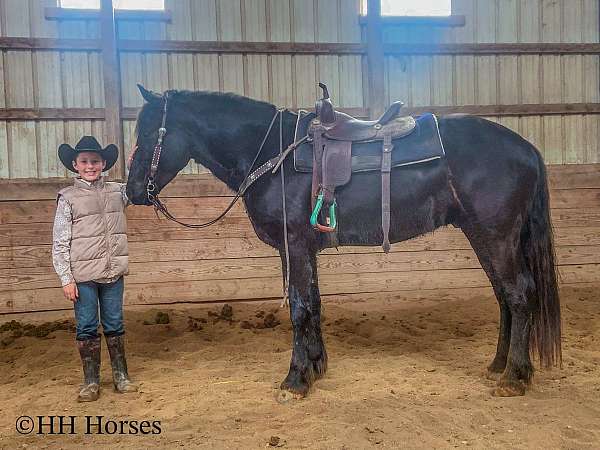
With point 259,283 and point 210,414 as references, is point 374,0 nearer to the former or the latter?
point 259,283

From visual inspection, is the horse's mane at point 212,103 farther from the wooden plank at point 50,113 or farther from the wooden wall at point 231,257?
the wooden plank at point 50,113

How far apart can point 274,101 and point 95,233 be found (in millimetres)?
2723

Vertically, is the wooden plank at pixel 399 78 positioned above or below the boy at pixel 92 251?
above

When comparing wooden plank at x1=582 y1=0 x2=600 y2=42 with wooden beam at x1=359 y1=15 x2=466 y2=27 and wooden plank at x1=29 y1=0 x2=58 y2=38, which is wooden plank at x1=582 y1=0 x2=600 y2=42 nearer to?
wooden beam at x1=359 y1=15 x2=466 y2=27

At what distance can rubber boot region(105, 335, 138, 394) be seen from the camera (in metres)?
2.90

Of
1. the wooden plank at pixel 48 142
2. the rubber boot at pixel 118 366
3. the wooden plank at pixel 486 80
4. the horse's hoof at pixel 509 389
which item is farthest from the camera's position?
the wooden plank at pixel 486 80

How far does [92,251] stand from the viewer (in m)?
2.76

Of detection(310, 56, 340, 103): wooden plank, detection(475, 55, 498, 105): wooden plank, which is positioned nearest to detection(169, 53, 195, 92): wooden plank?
detection(310, 56, 340, 103): wooden plank

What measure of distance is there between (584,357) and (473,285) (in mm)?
1904

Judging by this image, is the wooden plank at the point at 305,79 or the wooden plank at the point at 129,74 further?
the wooden plank at the point at 305,79

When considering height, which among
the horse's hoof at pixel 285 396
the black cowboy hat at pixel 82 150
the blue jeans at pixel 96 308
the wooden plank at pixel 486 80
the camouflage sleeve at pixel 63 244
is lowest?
the horse's hoof at pixel 285 396

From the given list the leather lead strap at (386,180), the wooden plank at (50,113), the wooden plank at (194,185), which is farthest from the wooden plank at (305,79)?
the leather lead strap at (386,180)

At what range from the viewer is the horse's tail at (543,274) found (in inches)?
112

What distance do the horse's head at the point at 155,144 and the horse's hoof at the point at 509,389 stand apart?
7.19ft
